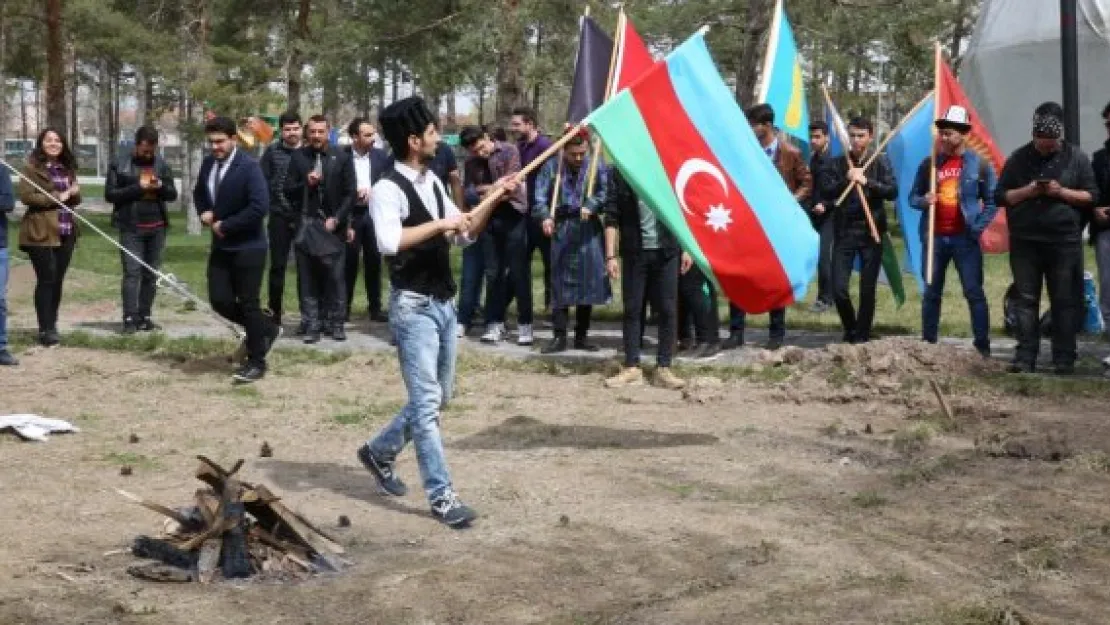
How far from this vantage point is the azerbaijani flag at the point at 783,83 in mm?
12391

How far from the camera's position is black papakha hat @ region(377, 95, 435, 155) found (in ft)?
21.4

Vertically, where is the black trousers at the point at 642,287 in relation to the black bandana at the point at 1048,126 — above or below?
below

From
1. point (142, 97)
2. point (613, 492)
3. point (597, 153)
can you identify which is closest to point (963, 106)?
point (597, 153)

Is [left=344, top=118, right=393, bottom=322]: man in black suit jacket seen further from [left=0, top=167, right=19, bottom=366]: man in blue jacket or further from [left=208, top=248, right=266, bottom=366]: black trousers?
[left=0, top=167, right=19, bottom=366]: man in blue jacket

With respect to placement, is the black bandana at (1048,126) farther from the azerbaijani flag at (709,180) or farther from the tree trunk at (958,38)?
the tree trunk at (958,38)

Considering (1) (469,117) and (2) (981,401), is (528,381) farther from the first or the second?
(1) (469,117)

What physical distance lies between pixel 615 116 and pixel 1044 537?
3.28 meters

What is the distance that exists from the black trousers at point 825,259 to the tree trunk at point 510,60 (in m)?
7.14

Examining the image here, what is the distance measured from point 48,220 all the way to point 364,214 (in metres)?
2.69

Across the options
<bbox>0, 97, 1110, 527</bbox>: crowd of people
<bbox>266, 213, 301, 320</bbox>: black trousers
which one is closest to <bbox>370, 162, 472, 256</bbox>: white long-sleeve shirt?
<bbox>0, 97, 1110, 527</bbox>: crowd of people

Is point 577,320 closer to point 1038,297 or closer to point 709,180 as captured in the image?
point 1038,297

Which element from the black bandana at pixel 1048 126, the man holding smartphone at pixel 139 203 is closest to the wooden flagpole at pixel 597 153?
the black bandana at pixel 1048 126

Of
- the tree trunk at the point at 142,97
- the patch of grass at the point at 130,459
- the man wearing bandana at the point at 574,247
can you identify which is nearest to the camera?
the patch of grass at the point at 130,459

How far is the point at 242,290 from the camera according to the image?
34.6 ft
